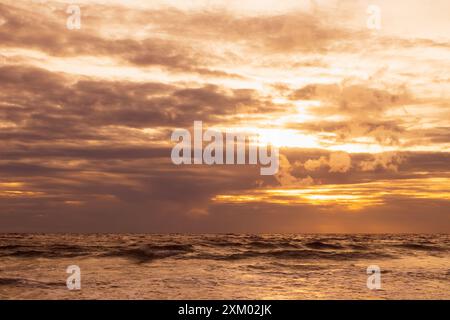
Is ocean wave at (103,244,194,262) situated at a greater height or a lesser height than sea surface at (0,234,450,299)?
lesser

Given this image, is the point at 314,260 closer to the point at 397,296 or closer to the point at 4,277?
the point at 397,296

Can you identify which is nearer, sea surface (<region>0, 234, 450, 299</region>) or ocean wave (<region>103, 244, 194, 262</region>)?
sea surface (<region>0, 234, 450, 299</region>)

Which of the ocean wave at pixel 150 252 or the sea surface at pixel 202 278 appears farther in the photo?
the ocean wave at pixel 150 252

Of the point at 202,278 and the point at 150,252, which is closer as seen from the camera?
the point at 202,278

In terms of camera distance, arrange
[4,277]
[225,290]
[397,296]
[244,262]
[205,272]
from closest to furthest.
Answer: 1. [397,296]
2. [225,290]
3. [4,277]
4. [205,272]
5. [244,262]

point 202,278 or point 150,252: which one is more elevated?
point 202,278

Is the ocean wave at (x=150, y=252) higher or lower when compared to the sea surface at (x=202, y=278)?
lower
